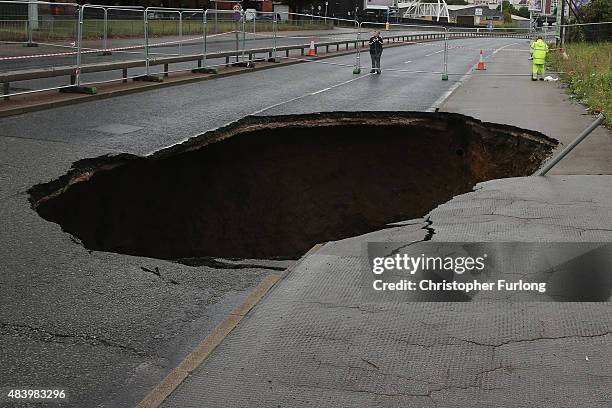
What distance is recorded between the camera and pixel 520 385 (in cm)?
407

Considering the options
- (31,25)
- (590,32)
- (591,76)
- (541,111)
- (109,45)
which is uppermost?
(590,32)

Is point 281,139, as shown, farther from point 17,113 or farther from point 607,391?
point 607,391

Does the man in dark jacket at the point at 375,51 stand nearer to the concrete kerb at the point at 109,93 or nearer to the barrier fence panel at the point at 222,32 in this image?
the concrete kerb at the point at 109,93

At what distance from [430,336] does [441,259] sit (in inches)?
60.9

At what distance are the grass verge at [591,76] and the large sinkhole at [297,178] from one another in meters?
2.76

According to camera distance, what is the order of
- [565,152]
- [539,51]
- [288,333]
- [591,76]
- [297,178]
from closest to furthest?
[288,333] → [565,152] → [297,178] → [591,76] → [539,51]

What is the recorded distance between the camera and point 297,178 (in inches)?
590

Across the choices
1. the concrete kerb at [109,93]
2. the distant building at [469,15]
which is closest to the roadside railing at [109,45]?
the concrete kerb at [109,93]

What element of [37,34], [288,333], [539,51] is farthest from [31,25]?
[288,333]

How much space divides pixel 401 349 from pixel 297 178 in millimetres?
10551

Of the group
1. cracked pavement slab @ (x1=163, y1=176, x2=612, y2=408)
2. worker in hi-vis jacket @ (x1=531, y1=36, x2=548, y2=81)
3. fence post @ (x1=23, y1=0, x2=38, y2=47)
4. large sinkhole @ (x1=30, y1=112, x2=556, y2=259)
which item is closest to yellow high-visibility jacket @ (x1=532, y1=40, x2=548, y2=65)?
worker in hi-vis jacket @ (x1=531, y1=36, x2=548, y2=81)

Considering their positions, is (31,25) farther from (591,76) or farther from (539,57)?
(539,57)

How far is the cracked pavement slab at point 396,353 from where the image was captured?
13.0 feet

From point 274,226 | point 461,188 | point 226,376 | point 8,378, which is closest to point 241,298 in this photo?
point 226,376
